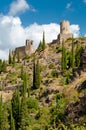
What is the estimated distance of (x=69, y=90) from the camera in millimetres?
65125

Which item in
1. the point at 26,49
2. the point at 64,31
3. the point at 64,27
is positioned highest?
the point at 64,27

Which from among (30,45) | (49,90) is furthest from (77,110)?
(30,45)

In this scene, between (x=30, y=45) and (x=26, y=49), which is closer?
(x=30, y=45)

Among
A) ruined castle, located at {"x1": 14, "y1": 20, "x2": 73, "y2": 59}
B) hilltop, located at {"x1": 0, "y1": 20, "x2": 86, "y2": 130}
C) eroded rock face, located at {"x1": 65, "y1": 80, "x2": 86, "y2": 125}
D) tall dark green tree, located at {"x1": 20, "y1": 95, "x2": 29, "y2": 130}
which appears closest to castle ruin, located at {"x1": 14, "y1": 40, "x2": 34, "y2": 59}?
ruined castle, located at {"x1": 14, "y1": 20, "x2": 73, "y2": 59}

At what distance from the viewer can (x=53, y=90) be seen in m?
78.1

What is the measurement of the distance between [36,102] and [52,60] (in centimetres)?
3280

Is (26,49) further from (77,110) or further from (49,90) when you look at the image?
(77,110)

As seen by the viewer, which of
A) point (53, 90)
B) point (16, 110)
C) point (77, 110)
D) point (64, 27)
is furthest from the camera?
point (64, 27)

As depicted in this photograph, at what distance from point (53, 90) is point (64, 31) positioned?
51223mm

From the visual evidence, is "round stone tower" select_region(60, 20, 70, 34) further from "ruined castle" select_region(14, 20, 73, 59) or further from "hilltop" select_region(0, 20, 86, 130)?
"hilltop" select_region(0, 20, 86, 130)

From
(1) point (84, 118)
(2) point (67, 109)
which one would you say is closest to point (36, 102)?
(2) point (67, 109)

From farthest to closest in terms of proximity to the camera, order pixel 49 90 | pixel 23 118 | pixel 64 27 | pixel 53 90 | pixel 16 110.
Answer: pixel 64 27 → pixel 49 90 → pixel 53 90 → pixel 16 110 → pixel 23 118

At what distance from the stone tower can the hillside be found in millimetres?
2273

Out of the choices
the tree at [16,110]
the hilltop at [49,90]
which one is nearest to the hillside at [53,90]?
the hilltop at [49,90]
